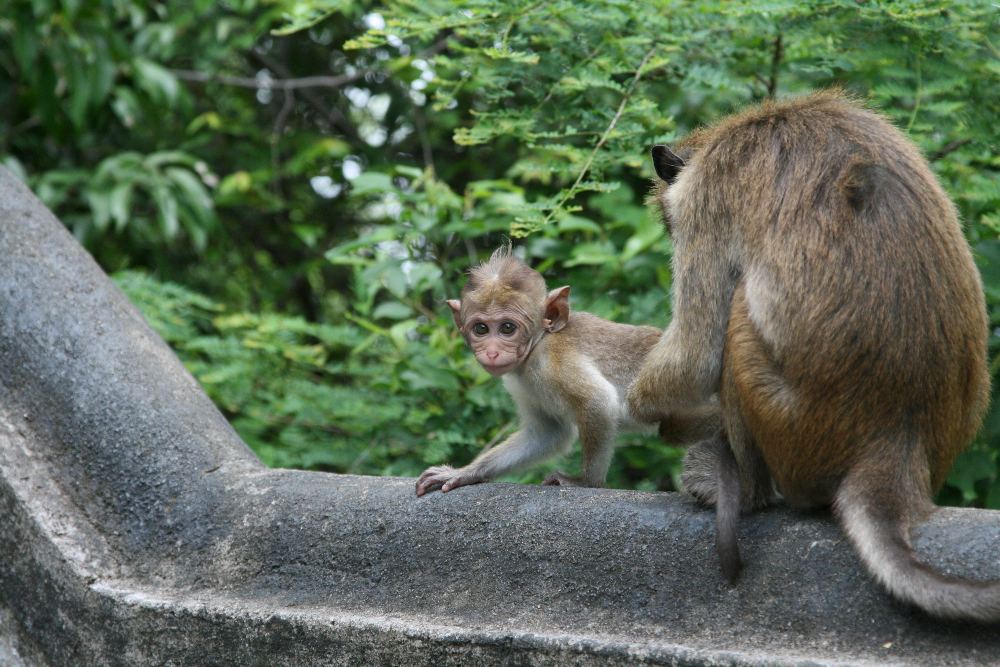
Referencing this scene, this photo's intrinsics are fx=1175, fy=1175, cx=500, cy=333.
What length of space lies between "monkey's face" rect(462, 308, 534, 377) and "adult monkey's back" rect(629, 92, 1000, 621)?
807mm

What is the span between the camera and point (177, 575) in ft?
12.6

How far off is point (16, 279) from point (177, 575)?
4.24 ft

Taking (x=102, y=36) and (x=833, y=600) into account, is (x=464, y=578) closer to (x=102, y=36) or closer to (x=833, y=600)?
(x=833, y=600)

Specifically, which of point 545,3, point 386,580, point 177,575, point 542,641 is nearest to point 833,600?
point 542,641

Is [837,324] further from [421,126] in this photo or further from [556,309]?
[421,126]

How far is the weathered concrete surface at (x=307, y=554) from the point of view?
120 inches

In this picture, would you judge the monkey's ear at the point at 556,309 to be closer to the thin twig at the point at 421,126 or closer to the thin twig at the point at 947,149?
the thin twig at the point at 947,149

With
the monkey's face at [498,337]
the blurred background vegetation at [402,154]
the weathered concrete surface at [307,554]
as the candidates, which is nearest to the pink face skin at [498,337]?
the monkey's face at [498,337]

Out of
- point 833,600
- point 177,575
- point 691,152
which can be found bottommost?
point 177,575

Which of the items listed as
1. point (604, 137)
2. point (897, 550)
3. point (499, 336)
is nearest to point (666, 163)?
point (604, 137)

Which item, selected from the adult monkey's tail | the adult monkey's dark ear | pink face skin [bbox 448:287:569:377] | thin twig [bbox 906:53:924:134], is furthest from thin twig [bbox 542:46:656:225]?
the adult monkey's tail

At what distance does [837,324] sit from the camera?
3.15m

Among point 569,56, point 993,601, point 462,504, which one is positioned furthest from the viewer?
point 569,56

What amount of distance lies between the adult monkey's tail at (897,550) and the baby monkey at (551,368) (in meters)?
1.04
